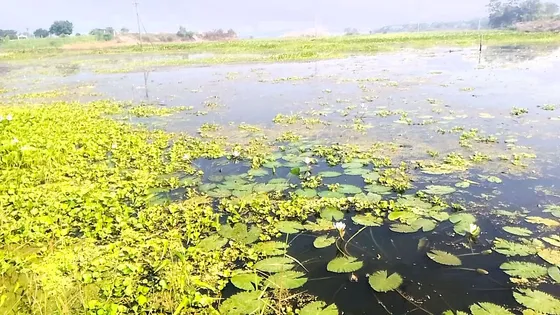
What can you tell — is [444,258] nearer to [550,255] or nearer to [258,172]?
Result: [550,255]

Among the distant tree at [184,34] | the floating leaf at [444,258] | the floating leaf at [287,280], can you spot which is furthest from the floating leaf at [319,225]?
the distant tree at [184,34]

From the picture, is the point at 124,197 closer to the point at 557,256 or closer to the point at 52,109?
the point at 557,256

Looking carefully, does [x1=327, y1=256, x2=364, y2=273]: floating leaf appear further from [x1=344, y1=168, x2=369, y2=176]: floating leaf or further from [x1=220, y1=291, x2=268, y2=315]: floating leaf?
[x1=344, y1=168, x2=369, y2=176]: floating leaf

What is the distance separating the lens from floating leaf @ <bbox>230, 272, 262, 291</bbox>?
2.92m

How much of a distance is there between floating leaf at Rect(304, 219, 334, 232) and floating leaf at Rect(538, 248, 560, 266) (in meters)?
1.82

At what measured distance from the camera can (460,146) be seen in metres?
6.02

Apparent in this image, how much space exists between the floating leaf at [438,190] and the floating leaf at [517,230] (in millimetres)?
837

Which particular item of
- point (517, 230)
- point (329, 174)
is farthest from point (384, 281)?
point (329, 174)

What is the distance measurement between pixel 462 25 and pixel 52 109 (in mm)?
187521

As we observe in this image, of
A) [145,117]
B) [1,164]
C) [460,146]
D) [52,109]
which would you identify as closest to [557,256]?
[460,146]

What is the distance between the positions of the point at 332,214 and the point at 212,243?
1.32 m

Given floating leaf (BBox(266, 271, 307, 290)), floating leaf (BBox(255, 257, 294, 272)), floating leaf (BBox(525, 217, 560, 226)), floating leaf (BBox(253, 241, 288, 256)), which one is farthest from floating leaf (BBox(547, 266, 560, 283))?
floating leaf (BBox(253, 241, 288, 256))

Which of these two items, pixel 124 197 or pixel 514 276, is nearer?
pixel 514 276

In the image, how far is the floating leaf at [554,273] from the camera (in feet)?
9.30
